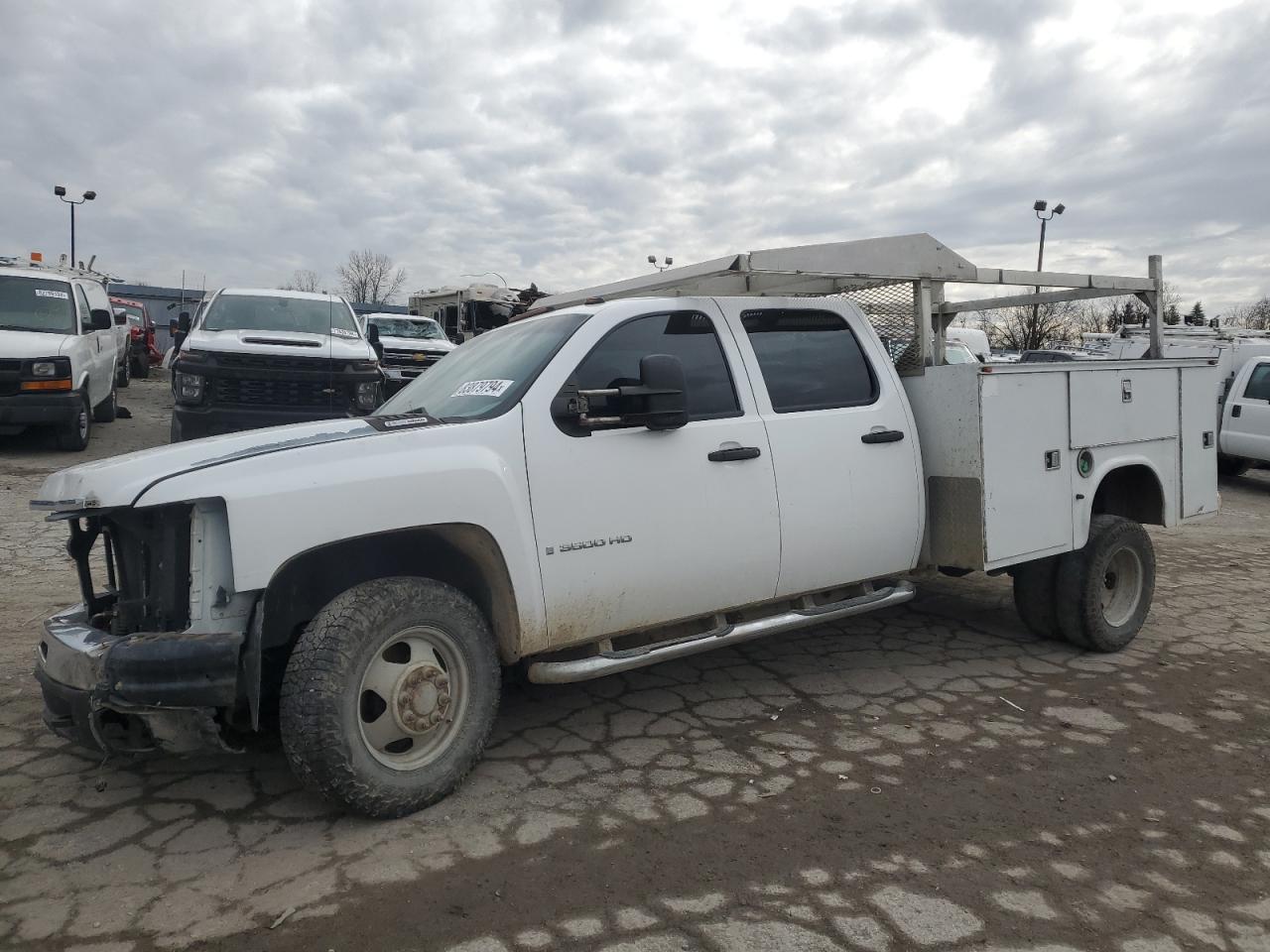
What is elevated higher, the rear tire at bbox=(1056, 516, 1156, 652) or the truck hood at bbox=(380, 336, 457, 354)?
the truck hood at bbox=(380, 336, 457, 354)

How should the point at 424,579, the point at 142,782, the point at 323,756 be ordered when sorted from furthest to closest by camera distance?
the point at 142,782
the point at 424,579
the point at 323,756

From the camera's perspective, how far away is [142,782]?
3.57 metres

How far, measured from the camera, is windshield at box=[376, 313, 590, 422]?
3711mm

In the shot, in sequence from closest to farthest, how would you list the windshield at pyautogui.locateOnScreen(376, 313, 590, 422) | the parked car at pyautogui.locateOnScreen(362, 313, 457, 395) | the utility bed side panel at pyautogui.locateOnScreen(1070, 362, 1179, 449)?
the windshield at pyautogui.locateOnScreen(376, 313, 590, 422)
the utility bed side panel at pyautogui.locateOnScreen(1070, 362, 1179, 449)
the parked car at pyautogui.locateOnScreen(362, 313, 457, 395)

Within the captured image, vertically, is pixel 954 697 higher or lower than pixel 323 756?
lower

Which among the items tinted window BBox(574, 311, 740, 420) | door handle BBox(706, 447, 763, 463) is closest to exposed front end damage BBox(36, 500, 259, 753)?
tinted window BBox(574, 311, 740, 420)

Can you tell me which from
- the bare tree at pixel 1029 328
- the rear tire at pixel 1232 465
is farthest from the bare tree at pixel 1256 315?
the rear tire at pixel 1232 465

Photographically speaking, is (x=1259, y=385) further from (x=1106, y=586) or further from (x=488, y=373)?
(x=488, y=373)

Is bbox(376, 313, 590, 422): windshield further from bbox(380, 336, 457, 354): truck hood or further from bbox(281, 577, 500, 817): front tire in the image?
bbox(380, 336, 457, 354): truck hood

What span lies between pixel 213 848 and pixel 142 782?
2.22 ft

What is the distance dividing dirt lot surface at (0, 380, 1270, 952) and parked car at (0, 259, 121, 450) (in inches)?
251

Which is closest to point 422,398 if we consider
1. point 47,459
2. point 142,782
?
point 142,782

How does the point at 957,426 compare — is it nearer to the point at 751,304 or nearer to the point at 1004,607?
the point at 751,304

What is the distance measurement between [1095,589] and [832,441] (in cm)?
190
